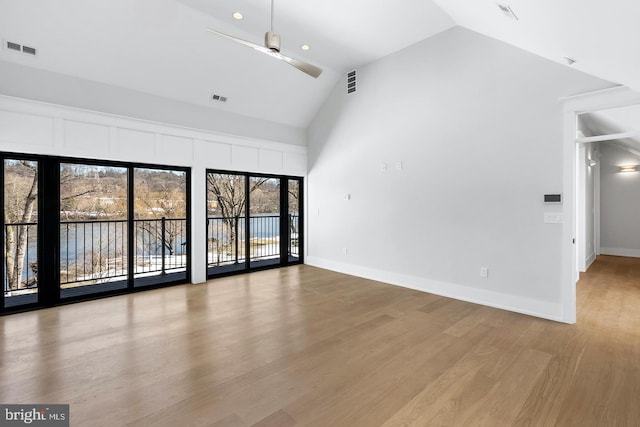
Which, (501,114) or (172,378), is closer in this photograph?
(172,378)

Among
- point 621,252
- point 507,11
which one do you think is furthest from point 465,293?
point 621,252

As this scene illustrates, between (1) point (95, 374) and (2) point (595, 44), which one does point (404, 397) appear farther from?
(2) point (595, 44)

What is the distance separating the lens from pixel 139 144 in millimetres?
4816

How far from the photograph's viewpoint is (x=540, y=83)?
3.78 meters

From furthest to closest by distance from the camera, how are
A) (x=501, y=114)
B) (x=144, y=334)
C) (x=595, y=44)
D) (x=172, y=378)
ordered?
(x=501, y=114) → (x=144, y=334) → (x=172, y=378) → (x=595, y=44)

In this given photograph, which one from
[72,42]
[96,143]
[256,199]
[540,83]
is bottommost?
[256,199]

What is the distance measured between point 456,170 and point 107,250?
5632 millimetres

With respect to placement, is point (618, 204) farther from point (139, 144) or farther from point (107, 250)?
point (107, 250)

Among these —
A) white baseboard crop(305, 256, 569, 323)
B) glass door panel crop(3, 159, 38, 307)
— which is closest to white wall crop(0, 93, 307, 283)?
glass door panel crop(3, 159, 38, 307)

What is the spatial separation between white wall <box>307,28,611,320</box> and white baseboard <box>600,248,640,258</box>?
19.8ft

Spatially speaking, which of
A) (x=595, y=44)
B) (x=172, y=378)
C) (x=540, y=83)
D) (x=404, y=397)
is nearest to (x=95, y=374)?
(x=172, y=378)

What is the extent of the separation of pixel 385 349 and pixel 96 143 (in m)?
4.79

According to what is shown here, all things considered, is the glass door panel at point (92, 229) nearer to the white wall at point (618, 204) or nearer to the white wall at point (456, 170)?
the white wall at point (456, 170)

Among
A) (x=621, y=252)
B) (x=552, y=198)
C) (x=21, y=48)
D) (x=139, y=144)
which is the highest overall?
(x=21, y=48)
